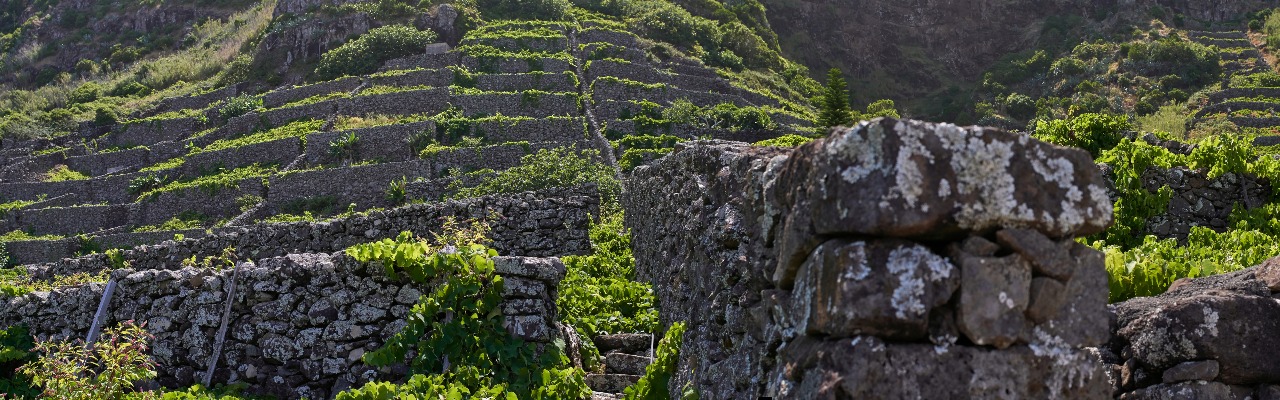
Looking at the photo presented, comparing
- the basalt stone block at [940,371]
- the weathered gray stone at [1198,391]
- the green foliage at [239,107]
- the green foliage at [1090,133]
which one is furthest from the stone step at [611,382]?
the green foliage at [239,107]

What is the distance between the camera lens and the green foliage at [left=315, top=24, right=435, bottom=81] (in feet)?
180

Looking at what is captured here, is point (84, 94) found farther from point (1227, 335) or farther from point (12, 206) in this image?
point (1227, 335)

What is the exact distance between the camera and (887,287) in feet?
11.0

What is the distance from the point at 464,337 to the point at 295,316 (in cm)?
148

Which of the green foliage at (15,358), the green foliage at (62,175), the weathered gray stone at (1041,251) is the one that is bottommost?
the green foliage at (62,175)

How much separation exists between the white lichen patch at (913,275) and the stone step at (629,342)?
5602 millimetres

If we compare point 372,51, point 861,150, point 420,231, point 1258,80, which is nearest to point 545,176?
point 420,231

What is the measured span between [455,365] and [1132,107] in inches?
2345

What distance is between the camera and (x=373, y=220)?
1412cm

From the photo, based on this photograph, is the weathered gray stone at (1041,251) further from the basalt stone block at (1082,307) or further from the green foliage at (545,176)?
the green foliage at (545,176)

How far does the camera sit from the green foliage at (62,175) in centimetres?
4725

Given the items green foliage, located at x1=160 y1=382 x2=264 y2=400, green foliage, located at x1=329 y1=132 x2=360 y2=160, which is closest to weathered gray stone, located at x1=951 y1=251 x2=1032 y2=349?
green foliage, located at x1=160 y1=382 x2=264 y2=400

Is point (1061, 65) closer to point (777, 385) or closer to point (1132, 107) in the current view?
point (1132, 107)

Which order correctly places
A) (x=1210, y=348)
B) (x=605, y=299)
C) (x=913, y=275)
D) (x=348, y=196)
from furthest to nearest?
(x=348, y=196), (x=605, y=299), (x=1210, y=348), (x=913, y=275)
